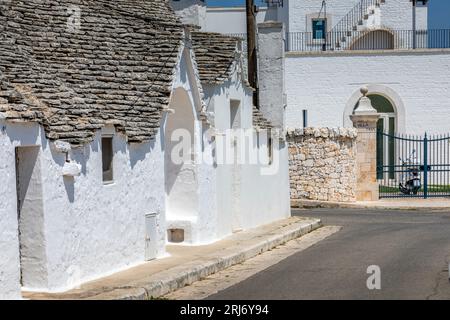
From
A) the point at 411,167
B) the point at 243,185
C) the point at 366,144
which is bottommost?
the point at 411,167

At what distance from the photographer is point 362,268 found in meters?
14.1

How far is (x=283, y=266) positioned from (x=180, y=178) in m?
3.34

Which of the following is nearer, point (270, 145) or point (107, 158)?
point (107, 158)

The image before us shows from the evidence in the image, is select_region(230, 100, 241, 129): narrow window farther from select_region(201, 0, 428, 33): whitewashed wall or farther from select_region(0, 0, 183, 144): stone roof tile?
select_region(201, 0, 428, 33): whitewashed wall

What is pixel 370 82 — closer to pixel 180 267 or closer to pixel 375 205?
pixel 375 205

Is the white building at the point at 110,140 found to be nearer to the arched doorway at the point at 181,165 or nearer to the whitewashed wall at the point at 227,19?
the arched doorway at the point at 181,165

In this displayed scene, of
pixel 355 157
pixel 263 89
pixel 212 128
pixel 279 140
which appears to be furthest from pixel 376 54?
pixel 212 128

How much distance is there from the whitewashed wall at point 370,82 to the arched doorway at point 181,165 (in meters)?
22.8

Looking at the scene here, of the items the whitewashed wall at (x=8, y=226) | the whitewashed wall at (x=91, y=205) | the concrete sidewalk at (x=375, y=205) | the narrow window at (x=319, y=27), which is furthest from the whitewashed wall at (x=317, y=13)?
the whitewashed wall at (x=8, y=226)

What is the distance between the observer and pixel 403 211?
28.4 metres

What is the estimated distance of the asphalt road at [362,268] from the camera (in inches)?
463

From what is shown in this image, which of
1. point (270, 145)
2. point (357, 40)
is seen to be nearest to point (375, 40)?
point (357, 40)

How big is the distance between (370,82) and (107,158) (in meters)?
27.5
